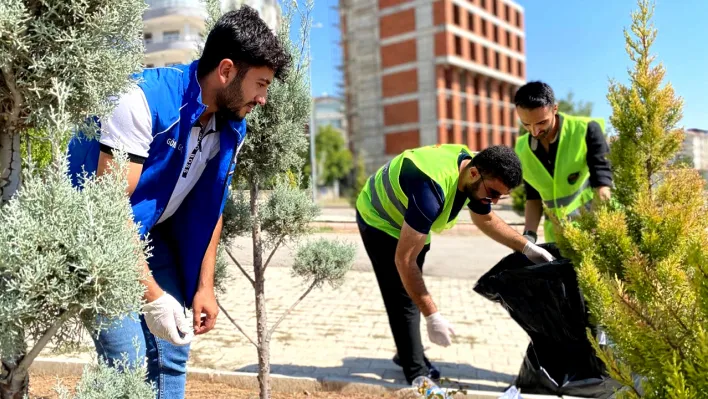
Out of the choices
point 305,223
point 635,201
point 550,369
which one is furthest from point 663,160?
point 305,223

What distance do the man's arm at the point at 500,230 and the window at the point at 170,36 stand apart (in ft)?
108

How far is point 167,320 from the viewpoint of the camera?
1772 mm

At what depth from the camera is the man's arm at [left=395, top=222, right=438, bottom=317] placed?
2.93 m

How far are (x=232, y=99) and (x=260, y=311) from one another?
4.94 feet

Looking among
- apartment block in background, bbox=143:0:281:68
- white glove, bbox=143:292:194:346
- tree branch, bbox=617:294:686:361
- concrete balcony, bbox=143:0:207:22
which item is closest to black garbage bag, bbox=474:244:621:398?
tree branch, bbox=617:294:686:361

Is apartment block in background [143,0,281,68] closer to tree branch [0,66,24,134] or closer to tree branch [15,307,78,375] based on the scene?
tree branch [0,66,24,134]

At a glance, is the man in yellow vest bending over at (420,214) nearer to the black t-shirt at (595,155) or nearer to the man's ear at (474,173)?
the man's ear at (474,173)

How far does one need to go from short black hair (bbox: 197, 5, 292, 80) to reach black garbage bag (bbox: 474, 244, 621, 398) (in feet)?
6.43

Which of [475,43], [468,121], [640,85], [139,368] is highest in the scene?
[475,43]

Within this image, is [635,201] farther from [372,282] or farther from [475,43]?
[475,43]

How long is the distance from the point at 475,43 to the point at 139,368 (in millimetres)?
Answer: 46072

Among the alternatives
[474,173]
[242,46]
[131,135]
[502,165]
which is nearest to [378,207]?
[474,173]

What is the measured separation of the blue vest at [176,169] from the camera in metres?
1.76

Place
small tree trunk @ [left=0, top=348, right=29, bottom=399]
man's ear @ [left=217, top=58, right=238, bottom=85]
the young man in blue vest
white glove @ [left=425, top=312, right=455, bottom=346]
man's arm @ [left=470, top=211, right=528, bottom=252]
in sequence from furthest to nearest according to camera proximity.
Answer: man's arm @ [left=470, top=211, right=528, bottom=252] → white glove @ [left=425, top=312, right=455, bottom=346] → man's ear @ [left=217, top=58, right=238, bottom=85] → the young man in blue vest → small tree trunk @ [left=0, top=348, right=29, bottom=399]
